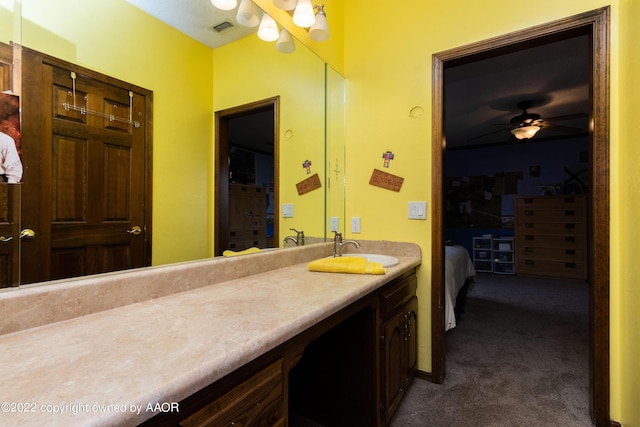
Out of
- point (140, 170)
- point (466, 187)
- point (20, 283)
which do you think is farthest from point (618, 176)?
point (466, 187)

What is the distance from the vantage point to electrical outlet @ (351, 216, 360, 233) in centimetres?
221

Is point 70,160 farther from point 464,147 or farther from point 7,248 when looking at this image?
point 464,147

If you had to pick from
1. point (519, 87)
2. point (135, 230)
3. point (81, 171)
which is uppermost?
point (519, 87)

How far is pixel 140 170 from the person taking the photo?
3.40 ft

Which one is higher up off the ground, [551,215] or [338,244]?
[551,215]

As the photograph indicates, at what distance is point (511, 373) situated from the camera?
6.72 ft

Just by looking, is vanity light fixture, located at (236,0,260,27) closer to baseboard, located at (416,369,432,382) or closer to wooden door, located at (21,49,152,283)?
wooden door, located at (21,49,152,283)

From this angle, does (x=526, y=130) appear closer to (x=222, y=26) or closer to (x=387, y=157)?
(x=387, y=157)

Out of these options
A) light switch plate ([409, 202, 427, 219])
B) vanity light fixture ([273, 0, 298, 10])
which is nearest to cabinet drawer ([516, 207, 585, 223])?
light switch plate ([409, 202, 427, 219])

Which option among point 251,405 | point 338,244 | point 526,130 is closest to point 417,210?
point 338,244

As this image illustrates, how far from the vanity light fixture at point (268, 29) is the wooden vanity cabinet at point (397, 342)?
4.88ft

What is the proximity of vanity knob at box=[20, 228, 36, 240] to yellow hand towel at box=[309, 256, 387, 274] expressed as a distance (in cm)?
107

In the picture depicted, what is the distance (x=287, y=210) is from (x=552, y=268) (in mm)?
5281

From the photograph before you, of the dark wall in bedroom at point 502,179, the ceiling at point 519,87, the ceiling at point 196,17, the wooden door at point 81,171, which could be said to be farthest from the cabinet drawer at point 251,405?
the dark wall in bedroom at point 502,179
